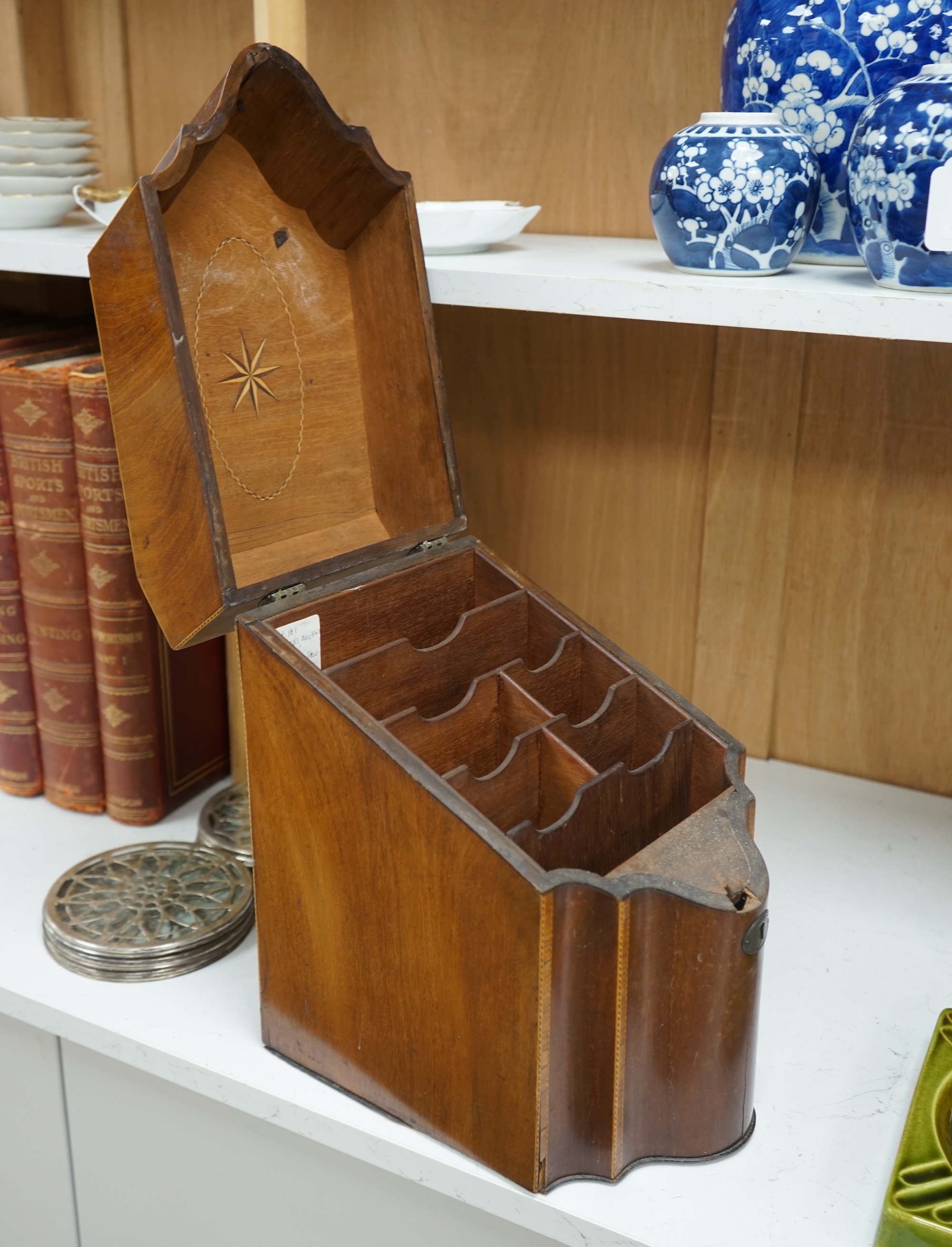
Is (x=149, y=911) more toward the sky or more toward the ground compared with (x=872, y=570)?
more toward the ground

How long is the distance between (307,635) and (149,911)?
343 millimetres

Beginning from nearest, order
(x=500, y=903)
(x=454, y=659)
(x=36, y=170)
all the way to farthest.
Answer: (x=500, y=903)
(x=454, y=659)
(x=36, y=170)

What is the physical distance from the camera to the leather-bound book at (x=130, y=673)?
3.50 feet

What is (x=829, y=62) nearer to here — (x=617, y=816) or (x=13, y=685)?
(x=617, y=816)

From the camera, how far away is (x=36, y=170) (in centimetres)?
113

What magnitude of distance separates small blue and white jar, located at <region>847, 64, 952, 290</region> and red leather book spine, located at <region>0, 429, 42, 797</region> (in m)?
0.79

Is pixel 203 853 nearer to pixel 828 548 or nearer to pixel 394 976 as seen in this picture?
pixel 394 976

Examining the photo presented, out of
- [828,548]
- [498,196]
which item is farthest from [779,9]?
[828,548]

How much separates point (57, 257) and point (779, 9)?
0.63 m

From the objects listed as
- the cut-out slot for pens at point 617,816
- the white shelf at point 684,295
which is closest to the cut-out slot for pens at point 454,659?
the cut-out slot for pens at point 617,816

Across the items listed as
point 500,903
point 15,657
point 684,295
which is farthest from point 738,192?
point 15,657

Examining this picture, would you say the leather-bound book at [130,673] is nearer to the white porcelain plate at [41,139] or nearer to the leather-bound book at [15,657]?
the leather-bound book at [15,657]

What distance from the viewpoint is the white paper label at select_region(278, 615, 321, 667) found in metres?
0.82

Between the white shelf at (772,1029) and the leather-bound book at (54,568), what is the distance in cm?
7
